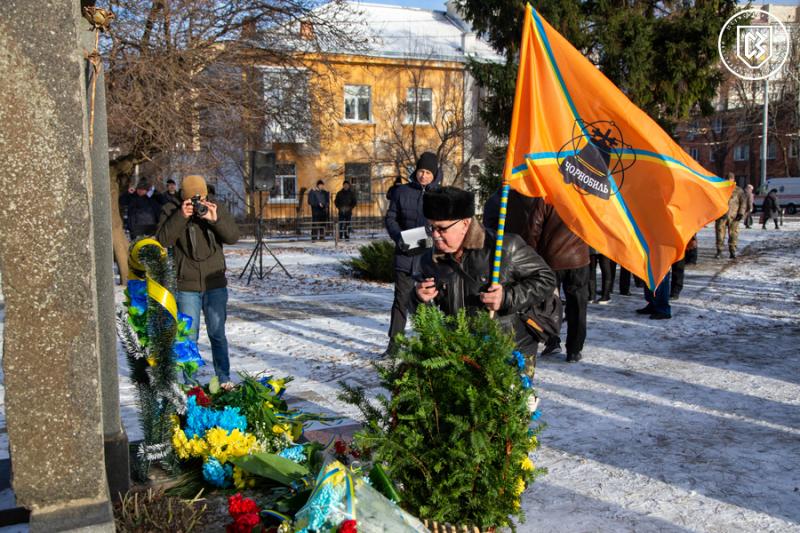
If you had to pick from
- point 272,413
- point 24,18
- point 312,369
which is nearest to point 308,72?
point 312,369

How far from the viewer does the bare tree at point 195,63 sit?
12.8 metres

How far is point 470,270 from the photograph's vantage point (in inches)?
164

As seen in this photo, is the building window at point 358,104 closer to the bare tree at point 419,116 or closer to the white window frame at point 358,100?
the white window frame at point 358,100

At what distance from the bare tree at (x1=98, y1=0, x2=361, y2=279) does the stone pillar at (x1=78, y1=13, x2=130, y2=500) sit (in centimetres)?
925

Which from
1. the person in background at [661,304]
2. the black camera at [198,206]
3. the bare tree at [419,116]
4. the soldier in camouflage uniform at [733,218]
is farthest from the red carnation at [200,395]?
the bare tree at [419,116]

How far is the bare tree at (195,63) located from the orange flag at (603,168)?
9712 mm

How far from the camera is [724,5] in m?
18.3

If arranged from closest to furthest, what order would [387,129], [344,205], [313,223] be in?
[313,223], [344,205], [387,129]

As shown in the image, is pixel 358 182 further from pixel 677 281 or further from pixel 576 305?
pixel 576 305

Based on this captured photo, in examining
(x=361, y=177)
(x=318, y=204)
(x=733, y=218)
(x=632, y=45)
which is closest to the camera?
(x=733, y=218)

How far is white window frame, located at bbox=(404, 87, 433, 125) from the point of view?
35.1 metres

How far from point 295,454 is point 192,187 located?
279 centimetres

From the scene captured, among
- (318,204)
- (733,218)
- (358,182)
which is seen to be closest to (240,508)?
(733,218)

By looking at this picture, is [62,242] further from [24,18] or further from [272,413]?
[272,413]
